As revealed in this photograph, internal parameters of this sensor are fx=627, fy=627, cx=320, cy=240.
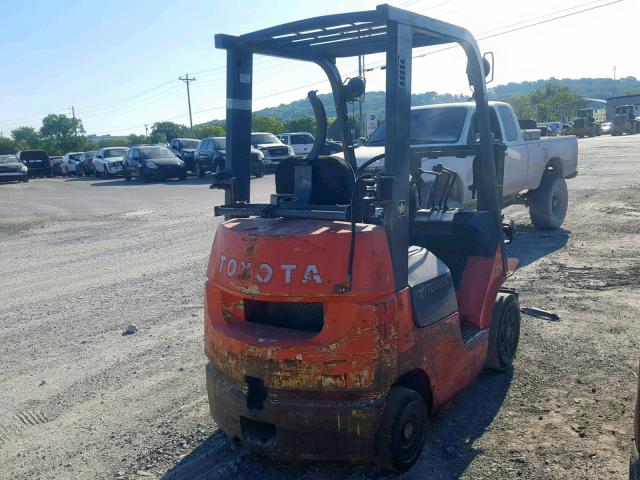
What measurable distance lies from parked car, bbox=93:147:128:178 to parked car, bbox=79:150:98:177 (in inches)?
51.3

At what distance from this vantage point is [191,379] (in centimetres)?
492

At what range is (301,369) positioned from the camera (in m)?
3.22

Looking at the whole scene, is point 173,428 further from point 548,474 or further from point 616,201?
point 616,201

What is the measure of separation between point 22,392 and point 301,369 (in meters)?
2.78

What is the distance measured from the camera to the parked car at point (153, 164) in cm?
2650

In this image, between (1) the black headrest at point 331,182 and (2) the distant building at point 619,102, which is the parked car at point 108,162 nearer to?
(1) the black headrest at point 331,182

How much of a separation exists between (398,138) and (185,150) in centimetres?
2833

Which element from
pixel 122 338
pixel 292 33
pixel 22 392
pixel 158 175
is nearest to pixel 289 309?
pixel 292 33

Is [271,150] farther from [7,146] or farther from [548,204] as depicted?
[7,146]

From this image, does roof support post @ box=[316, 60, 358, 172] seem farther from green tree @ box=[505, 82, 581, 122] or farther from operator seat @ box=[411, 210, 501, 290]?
green tree @ box=[505, 82, 581, 122]

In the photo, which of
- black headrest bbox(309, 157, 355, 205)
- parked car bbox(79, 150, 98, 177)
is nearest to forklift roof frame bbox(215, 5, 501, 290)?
black headrest bbox(309, 157, 355, 205)

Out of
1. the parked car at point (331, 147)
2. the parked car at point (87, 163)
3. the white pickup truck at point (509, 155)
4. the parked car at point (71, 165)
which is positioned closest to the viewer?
the parked car at point (331, 147)

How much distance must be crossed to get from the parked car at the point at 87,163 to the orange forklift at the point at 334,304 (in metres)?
34.4

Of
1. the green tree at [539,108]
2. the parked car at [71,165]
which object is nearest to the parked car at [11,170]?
the parked car at [71,165]
